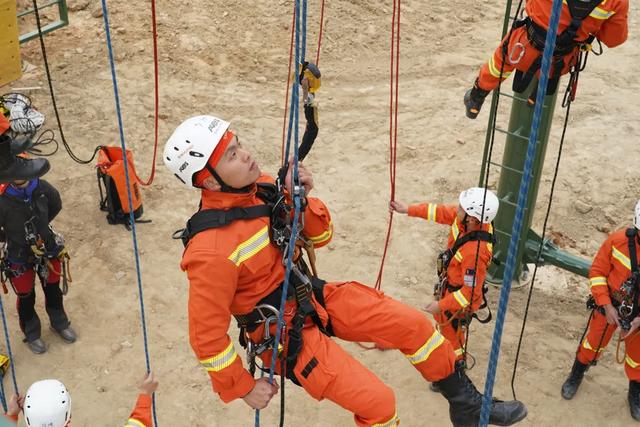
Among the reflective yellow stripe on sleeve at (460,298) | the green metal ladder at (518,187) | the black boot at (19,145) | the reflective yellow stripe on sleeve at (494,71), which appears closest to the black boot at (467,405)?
the reflective yellow stripe on sleeve at (460,298)

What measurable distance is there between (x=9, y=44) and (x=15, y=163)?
15.0ft

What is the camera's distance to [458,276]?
493 cm

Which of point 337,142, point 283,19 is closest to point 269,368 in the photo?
point 337,142

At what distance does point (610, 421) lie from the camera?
5.53 m

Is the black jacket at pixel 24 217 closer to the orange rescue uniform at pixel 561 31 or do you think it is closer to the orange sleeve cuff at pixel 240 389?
the orange sleeve cuff at pixel 240 389

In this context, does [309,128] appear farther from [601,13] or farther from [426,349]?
[601,13]

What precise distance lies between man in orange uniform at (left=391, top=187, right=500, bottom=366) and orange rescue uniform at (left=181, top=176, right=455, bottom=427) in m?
0.80

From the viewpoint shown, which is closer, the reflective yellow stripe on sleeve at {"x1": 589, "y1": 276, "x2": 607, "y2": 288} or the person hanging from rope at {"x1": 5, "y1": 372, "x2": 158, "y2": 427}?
the person hanging from rope at {"x1": 5, "y1": 372, "x2": 158, "y2": 427}

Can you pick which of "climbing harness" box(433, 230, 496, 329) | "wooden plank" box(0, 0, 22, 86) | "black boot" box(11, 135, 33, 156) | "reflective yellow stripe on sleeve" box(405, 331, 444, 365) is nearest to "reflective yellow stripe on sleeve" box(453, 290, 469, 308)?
"climbing harness" box(433, 230, 496, 329)

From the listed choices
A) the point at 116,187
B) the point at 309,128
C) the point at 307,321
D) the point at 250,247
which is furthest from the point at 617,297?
the point at 116,187

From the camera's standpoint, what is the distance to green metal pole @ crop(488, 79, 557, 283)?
582cm

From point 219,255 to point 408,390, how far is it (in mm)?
2795

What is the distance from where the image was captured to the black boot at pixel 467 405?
418 cm

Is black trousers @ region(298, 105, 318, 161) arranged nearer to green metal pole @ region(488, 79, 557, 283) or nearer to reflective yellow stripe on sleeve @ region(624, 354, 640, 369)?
green metal pole @ region(488, 79, 557, 283)
